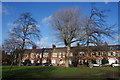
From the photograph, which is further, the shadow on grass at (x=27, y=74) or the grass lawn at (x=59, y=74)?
the grass lawn at (x=59, y=74)

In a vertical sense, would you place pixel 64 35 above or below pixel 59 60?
above

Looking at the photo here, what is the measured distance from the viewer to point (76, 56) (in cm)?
3828

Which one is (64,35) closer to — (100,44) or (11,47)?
(100,44)

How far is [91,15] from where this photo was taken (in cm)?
3222

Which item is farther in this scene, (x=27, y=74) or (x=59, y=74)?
(x=59, y=74)

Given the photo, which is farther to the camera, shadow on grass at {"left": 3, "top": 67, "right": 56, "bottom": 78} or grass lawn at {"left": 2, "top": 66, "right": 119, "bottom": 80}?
grass lawn at {"left": 2, "top": 66, "right": 119, "bottom": 80}

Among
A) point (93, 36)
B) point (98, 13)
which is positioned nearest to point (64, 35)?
point (93, 36)

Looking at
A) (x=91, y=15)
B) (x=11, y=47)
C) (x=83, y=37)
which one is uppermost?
(x=91, y=15)

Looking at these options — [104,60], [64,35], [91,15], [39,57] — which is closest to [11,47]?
[64,35]

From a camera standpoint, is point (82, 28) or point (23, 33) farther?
point (23, 33)

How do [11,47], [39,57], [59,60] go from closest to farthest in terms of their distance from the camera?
[11,47] < [59,60] < [39,57]

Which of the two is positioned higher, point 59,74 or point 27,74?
point 27,74

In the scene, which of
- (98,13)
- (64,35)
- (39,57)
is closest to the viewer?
(98,13)

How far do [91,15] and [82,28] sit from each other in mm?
3581
